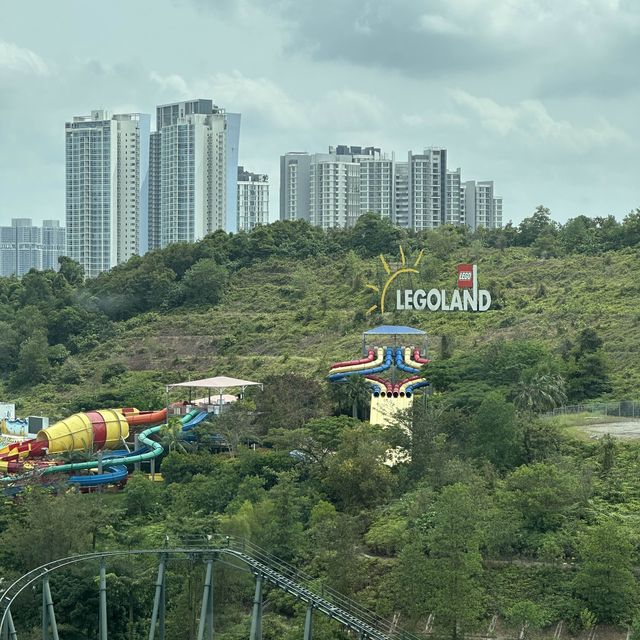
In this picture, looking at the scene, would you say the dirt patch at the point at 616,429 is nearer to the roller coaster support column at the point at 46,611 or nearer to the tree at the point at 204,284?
the roller coaster support column at the point at 46,611

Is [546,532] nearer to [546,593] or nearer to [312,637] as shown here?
[546,593]

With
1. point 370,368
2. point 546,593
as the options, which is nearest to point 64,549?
point 546,593

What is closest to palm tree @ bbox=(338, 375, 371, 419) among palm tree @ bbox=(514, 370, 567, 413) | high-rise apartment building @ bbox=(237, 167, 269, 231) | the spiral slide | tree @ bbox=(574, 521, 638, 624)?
palm tree @ bbox=(514, 370, 567, 413)

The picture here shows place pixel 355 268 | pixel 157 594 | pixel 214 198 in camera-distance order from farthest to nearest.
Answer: pixel 214 198 → pixel 355 268 → pixel 157 594

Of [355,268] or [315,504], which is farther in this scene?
[355,268]

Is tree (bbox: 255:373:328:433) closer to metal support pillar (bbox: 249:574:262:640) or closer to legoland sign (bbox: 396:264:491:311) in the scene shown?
legoland sign (bbox: 396:264:491:311)

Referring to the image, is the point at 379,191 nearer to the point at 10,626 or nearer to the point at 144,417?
the point at 144,417

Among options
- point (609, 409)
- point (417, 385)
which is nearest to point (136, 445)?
point (417, 385)

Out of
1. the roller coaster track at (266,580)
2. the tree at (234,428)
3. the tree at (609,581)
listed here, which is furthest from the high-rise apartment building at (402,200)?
the tree at (609,581)
